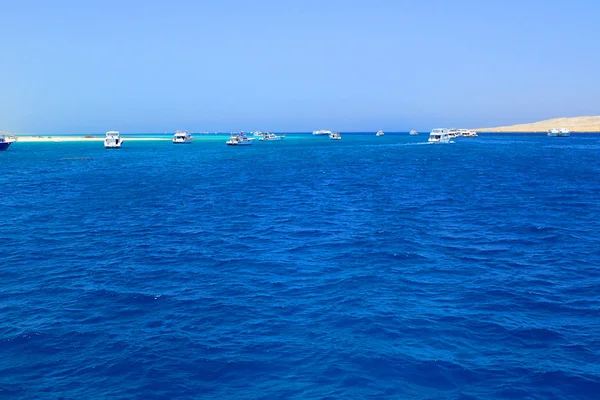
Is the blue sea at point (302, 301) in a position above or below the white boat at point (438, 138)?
below

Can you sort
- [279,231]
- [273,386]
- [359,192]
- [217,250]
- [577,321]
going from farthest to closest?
[359,192]
[279,231]
[217,250]
[577,321]
[273,386]

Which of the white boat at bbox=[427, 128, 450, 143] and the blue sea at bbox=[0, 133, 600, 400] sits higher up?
the white boat at bbox=[427, 128, 450, 143]

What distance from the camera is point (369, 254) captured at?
25625mm

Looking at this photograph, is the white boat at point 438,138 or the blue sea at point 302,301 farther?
the white boat at point 438,138

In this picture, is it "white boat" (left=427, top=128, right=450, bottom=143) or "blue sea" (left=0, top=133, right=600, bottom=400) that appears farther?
"white boat" (left=427, top=128, right=450, bottom=143)

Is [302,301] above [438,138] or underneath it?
underneath

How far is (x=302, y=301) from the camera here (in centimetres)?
1897

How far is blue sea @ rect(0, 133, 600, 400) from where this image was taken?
13195mm

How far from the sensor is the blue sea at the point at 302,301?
13195 millimetres

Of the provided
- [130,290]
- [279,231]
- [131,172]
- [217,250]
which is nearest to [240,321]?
[130,290]

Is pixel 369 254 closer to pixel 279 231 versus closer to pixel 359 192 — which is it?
pixel 279 231

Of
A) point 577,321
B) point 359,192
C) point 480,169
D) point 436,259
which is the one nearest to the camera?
point 577,321

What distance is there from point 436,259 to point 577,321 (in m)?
8.38

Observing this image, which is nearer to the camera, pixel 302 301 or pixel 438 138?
pixel 302 301
